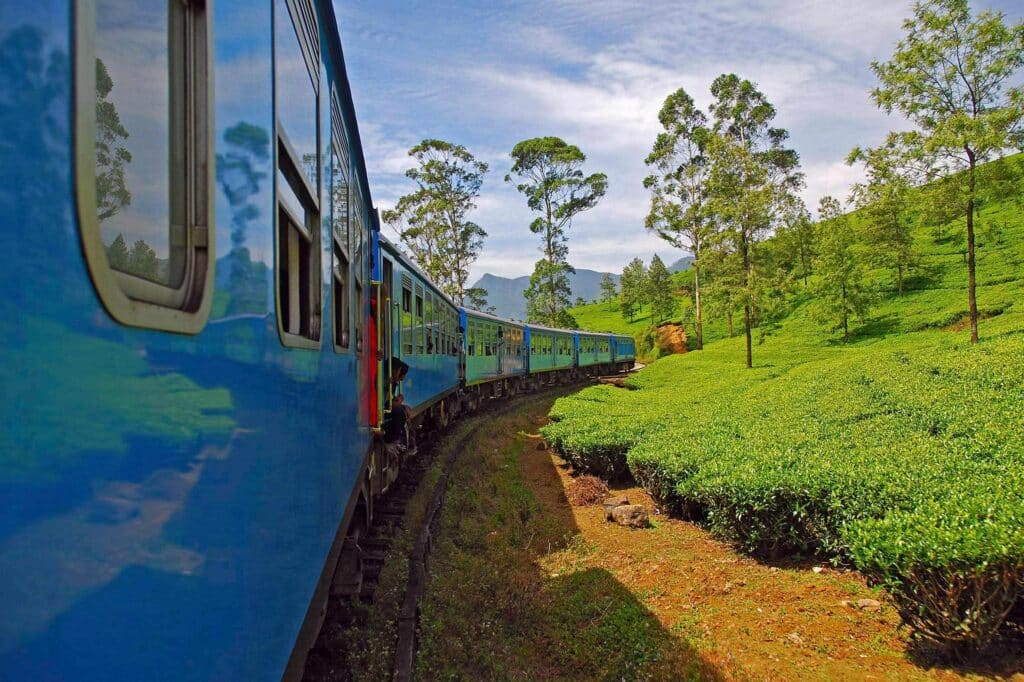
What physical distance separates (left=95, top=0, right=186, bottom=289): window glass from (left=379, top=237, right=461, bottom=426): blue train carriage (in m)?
5.64

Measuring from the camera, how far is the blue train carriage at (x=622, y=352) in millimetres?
42903

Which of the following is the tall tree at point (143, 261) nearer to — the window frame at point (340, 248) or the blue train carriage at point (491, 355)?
the window frame at point (340, 248)

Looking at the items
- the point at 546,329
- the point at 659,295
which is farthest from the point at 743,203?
the point at 659,295

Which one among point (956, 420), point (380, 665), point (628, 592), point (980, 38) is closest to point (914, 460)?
point (956, 420)

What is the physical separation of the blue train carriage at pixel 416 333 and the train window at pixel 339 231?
8.01 ft

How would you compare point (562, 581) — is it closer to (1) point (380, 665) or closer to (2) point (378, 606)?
(2) point (378, 606)

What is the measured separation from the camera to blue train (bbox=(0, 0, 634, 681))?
734 mm

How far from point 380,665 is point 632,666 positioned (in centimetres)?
174

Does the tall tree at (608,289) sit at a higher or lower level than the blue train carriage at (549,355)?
higher

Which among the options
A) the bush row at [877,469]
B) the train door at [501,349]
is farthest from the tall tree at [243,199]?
the train door at [501,349]

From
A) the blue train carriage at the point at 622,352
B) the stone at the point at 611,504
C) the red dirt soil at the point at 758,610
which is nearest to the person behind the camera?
the red dirt soil at the point at 758,610

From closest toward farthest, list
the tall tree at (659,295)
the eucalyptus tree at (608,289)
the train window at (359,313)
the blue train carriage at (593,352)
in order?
the train window at (359,313) < the blue train carriage at (593,352) < the tall tree at (659,295) < the eucalyptus tree at (608,289)

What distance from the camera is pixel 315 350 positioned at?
288 cm

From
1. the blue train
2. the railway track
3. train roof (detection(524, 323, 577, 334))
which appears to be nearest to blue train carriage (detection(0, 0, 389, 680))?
the blue train
